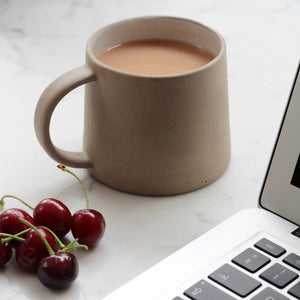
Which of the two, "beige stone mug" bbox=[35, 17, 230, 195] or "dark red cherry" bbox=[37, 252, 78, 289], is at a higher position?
"beige stone mug" bbox=[35, 17, 230, 195]

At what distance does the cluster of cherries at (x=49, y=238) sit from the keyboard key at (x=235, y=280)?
0.39ft

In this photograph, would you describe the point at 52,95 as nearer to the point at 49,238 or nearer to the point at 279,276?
the point at 49,238

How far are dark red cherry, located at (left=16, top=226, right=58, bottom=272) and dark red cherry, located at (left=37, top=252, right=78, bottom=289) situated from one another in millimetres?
15

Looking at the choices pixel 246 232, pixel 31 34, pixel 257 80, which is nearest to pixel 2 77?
pixel 31 34

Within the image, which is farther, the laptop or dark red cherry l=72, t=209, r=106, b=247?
dark red cherry l=72, t=209, r=106, b=247

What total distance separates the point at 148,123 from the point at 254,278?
18 centimetres

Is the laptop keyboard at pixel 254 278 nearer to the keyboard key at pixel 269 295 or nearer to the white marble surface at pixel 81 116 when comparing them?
the keyboard key at pixel 269 295

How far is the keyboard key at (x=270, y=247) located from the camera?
45 centimetres

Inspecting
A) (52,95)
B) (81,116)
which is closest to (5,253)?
(52,95)

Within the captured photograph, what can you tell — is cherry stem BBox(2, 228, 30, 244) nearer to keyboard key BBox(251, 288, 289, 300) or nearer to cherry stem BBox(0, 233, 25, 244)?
cherry stem BBox(0, 233, 25, 244)

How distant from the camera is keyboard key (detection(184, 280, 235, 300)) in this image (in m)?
0.42

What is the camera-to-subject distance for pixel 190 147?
1.91 ft

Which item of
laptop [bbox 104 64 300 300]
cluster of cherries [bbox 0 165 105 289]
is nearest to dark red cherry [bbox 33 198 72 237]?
cluster of cherries [bbox 0 165 105 289]

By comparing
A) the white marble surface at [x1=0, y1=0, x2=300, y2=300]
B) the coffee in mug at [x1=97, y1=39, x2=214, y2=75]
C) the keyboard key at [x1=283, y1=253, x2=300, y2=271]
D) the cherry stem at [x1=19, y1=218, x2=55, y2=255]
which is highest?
the coffee in mug at [x1=97, y1=39, x2=214, y2=75]
